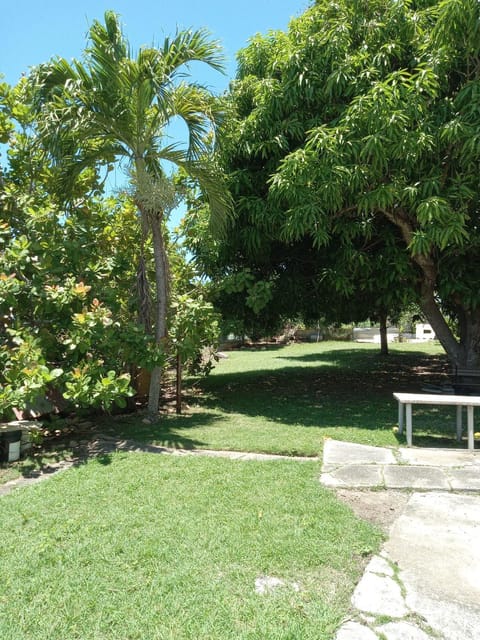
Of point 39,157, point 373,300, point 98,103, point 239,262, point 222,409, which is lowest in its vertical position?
point 222,409

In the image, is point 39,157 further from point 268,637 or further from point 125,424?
point 268,637

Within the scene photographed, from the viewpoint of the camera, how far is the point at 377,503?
152 inches

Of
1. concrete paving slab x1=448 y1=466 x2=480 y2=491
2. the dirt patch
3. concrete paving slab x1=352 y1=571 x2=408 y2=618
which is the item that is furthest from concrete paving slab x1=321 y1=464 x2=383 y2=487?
concrete paving slab x1=352 y1=571 x2=408 y2=618

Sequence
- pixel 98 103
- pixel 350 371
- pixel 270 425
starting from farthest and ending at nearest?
pixel 350 371, pixel 270 425, pixel 98 103

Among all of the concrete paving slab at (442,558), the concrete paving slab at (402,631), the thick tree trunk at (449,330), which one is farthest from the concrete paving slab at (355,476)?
the thick tree trunk at (449,330)

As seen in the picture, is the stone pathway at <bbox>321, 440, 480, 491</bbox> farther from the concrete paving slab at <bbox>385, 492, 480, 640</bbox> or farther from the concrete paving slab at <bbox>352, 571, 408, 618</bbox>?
the concrete paving slab at <bbox>352, 571, 408, 618</bbox>

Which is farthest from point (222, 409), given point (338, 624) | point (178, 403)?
point (338, 624)

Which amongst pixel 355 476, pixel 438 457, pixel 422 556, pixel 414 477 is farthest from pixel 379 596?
pixel 438 457

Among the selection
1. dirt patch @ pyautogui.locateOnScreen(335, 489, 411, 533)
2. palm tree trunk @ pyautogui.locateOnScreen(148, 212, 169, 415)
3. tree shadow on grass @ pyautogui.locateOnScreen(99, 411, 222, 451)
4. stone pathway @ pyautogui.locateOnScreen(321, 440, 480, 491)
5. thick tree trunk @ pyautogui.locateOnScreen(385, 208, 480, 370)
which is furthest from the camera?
thick tree trunk @ pyautogui.locateOnScreen(385, 208, 480, 370)

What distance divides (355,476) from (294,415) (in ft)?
11.1

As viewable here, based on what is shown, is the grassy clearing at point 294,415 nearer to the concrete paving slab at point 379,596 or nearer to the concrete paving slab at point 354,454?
the concrete paving slab at point 354,454

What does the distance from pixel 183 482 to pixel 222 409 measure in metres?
4.32

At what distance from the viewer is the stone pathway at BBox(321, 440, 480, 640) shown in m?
2.29

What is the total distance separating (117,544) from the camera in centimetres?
311
